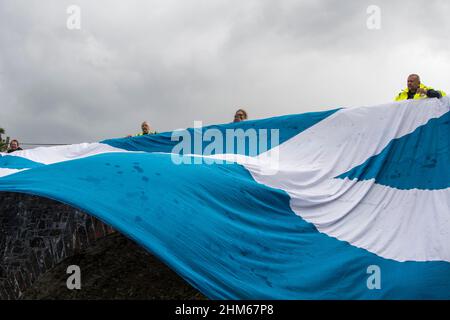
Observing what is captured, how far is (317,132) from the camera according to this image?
4.92 m

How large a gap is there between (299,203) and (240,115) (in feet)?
7.24

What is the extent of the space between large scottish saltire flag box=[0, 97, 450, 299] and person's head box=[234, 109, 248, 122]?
27.4 inches

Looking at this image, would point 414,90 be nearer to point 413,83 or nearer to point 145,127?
point 413,83

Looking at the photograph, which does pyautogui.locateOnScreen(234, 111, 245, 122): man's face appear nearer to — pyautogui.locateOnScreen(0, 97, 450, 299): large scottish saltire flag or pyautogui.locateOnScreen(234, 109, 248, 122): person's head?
pyautogui.locateOnScreen(234, 109, 248, 122): person's head

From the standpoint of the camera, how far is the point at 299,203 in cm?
391

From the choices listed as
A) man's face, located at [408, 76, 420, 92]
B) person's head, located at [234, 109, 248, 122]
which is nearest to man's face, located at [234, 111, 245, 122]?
person's head, located at [234, 109, 248, 122]

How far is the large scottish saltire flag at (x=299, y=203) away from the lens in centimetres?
282

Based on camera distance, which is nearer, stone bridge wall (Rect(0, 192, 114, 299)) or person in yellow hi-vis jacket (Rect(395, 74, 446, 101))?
stone bridge wall (Rect(0, 192, 114, 299))

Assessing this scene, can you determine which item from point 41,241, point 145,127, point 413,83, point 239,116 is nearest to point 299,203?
point 239,116

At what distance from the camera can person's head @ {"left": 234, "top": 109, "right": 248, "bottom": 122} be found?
226 inches

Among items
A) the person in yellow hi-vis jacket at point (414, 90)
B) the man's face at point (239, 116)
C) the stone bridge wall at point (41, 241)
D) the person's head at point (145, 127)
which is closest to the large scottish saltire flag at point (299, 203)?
the stone bridge wall at point (41, 241)

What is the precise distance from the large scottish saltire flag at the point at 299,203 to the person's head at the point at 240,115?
695 millimetres

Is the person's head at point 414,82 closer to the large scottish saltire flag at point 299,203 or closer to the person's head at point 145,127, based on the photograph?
the large scottish saltire flag at point 299,203
